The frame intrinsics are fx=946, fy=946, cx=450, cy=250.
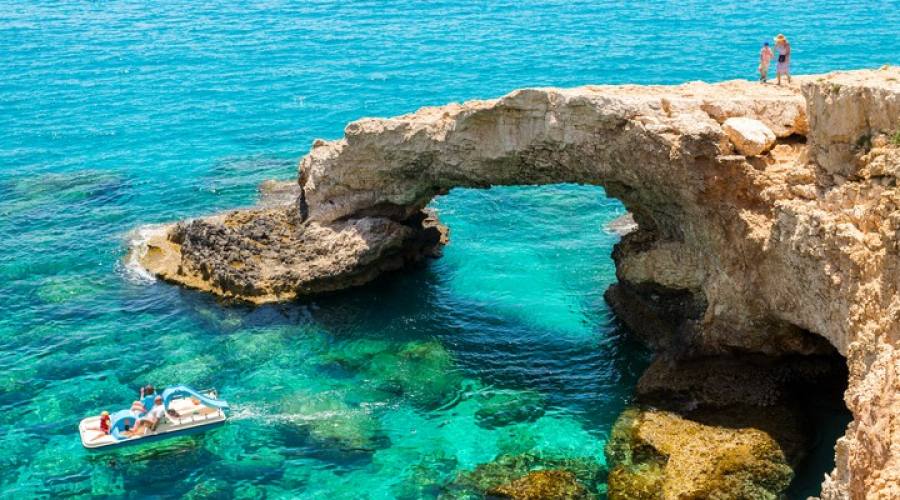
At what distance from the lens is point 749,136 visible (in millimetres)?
25406

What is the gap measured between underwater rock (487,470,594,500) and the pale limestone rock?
10088 millimetres

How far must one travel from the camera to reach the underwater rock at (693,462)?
24.1m

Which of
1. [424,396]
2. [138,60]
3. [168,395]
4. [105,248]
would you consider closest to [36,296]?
[105,248]

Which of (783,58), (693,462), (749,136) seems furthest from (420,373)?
(783,58)

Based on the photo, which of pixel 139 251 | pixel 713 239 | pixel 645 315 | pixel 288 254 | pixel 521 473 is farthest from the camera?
pixel 139 251

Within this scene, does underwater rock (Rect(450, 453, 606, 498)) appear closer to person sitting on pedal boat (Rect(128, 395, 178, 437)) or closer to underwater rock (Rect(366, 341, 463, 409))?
underwater rock (Rect(366, 341, 463, 409))

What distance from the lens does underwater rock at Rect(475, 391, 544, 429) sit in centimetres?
2884

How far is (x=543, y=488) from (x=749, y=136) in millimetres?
10912

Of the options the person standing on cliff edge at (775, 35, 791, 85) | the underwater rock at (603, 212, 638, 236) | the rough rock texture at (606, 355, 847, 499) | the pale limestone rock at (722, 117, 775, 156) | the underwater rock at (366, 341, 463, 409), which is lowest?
the underwater rock at (366, 341, 463, 409)

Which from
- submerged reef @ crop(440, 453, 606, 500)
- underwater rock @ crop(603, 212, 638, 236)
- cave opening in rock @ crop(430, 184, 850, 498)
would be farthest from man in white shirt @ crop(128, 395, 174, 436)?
underwater rock @ crop(603, 212, 638, 236)

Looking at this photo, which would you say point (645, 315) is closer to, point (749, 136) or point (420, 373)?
point (420, 373)

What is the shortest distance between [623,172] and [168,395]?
15438mm

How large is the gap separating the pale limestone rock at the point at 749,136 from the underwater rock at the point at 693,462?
7662 millimetres

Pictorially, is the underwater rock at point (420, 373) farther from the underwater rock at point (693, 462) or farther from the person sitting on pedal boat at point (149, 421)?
the person sitting on pedal boat at point (149, 421)
